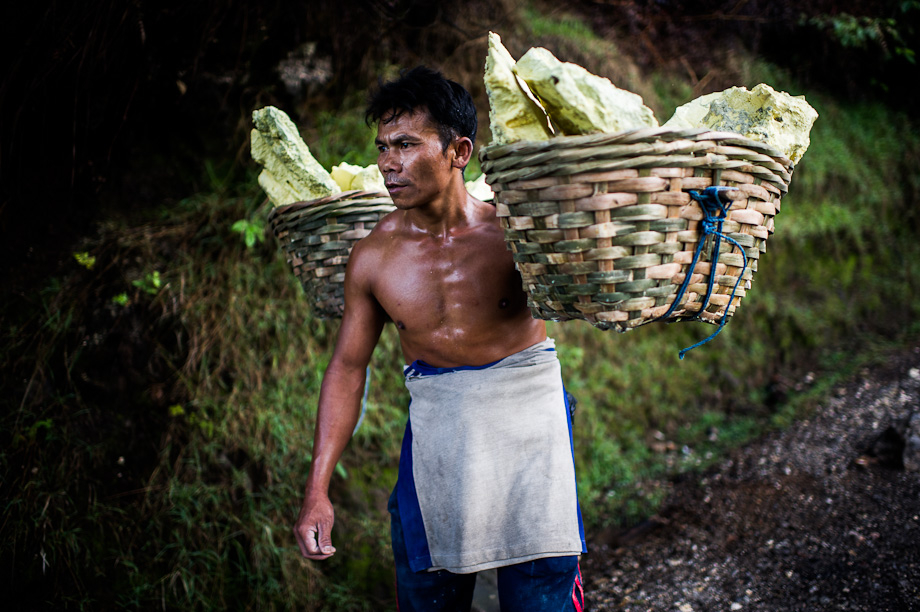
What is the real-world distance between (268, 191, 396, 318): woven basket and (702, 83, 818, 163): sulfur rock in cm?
104

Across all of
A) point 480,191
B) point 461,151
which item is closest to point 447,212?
point 461,151

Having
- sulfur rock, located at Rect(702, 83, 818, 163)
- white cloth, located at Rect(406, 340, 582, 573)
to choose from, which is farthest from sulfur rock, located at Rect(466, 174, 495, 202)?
sulfur rock, located at Rect(702, 83, 818, 163)

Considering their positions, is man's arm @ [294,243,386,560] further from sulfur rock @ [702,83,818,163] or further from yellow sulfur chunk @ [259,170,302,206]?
sulfur rock @ [702,83,818,163]

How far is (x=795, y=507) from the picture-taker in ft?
10.1

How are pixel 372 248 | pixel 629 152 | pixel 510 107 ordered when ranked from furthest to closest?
1. pixel 372 248
2. pixel 510 107
3. pixel 629 152

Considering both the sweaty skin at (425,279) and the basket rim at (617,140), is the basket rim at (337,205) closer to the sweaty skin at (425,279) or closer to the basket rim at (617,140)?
the sweaty skin at (425,279)

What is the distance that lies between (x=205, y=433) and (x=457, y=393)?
1.68m

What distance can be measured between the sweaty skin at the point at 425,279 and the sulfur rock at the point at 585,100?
56cm

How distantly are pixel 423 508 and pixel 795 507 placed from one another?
225cm

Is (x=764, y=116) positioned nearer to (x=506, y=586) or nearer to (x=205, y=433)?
(x=506, y=586)

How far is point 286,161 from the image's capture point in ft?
6.38

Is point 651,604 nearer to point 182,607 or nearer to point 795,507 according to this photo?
point 795,507

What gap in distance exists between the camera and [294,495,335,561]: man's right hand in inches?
69.9

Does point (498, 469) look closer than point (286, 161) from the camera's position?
Yes
